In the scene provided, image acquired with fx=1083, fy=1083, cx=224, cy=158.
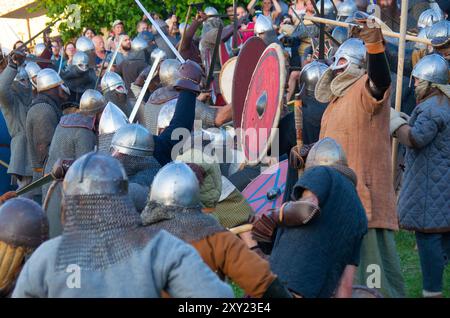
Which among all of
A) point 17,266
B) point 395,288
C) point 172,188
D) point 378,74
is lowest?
point 395,288

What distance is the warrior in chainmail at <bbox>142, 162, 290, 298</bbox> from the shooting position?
14.6 ft

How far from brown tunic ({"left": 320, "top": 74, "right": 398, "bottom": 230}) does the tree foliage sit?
10.5 meters

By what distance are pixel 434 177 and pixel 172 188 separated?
10.5 feet

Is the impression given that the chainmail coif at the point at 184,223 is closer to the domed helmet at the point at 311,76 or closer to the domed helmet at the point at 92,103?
the domed helmet at the point at 311,76

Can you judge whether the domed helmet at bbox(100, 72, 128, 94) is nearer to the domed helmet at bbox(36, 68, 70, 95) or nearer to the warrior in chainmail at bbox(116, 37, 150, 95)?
the domed helmet at bbox(36, 68, 70, 95)

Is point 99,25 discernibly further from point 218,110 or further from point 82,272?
point 82,272

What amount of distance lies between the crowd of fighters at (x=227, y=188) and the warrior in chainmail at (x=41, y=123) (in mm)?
13

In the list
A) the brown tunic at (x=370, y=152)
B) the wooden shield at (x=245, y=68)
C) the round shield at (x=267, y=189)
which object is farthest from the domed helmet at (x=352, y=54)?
the wooden shield at (x=245, y=68)

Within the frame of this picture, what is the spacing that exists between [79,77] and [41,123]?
2919mm

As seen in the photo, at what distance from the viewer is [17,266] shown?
15.5 feet

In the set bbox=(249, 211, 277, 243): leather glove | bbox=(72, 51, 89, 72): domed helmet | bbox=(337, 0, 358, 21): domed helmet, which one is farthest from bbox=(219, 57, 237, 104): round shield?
bbox=(249, 211, 277, 243): leather glove

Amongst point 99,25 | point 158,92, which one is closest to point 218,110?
point 158,92

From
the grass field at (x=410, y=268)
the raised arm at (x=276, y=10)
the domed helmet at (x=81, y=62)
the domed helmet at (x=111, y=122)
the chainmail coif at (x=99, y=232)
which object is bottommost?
the grass field at (x=410, y=268)

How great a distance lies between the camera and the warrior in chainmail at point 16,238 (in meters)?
4.68
